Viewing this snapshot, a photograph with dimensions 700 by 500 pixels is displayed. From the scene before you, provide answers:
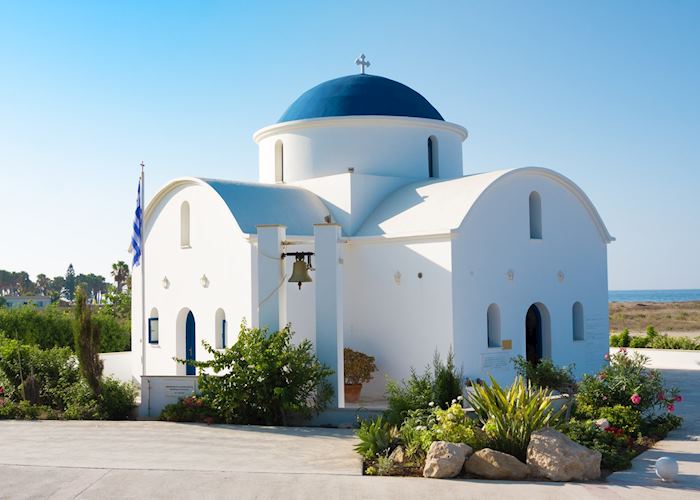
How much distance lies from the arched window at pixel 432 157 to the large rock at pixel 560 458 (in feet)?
41.6

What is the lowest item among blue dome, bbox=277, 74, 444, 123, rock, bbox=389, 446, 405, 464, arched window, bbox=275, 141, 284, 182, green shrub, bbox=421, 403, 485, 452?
rock, bbox=389, 446, 405, 464

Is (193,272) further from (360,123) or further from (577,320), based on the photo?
(577,320)

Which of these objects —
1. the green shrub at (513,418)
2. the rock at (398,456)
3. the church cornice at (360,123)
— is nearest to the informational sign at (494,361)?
the green shrub at (513,418)

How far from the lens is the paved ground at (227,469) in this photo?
9.30 m

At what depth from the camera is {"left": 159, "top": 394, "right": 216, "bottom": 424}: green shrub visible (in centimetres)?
1397

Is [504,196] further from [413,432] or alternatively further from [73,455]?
[73,455]

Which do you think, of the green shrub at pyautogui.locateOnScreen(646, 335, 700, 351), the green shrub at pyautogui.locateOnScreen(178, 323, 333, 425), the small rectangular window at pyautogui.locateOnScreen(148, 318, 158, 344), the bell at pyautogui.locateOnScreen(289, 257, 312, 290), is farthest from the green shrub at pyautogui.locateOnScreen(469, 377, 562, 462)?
the green shrub at pyautogui.locateOnScreen(646, 335, 700, 351)

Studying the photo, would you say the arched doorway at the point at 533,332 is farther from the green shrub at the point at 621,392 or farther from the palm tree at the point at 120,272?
the palm tree at the point at 120,272

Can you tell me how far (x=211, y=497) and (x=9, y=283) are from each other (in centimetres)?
10133

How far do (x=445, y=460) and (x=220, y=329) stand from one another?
382 inches

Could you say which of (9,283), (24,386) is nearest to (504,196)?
(24,386)

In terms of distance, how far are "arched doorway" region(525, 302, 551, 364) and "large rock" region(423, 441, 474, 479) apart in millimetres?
9974

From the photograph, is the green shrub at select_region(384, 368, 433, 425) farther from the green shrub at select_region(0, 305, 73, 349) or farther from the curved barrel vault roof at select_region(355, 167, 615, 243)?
the green shrub at select_region(0, 305, 73, 349)

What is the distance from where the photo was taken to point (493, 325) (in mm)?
18438
